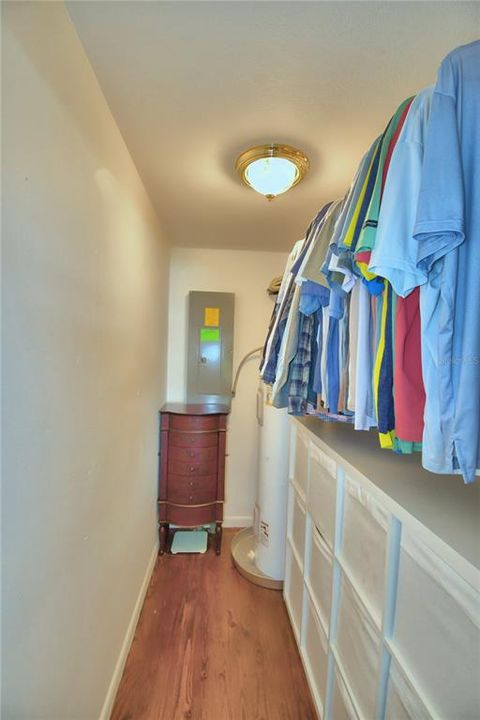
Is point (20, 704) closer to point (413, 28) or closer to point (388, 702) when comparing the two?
point (388, 702)

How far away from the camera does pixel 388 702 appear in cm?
75

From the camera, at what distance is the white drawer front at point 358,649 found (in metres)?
0.82

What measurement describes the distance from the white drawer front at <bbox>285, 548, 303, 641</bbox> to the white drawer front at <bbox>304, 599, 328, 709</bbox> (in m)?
0.12

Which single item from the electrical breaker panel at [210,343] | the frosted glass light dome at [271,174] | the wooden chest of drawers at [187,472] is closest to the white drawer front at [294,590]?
the wooden chest of drawers at [187,472]

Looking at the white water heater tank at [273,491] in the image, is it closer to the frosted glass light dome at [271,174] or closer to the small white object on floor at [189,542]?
the small white object on floor at [189,542]

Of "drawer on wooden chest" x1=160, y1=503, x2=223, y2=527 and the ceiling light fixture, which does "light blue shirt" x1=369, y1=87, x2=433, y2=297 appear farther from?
"drawer on wooden chest" x1=160, y1=503, x2=223, y2=527

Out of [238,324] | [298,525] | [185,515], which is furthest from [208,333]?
[298,525]

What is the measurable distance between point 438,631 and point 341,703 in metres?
0.70

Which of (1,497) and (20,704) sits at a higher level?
(1,497)

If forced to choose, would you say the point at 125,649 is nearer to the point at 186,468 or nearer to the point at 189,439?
the point at 186,468

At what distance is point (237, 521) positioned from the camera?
8.77 ft

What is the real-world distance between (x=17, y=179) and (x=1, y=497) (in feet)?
2.04

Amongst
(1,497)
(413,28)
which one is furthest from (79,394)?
(413,28)

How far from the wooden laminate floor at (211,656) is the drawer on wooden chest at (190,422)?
3.04 ft
